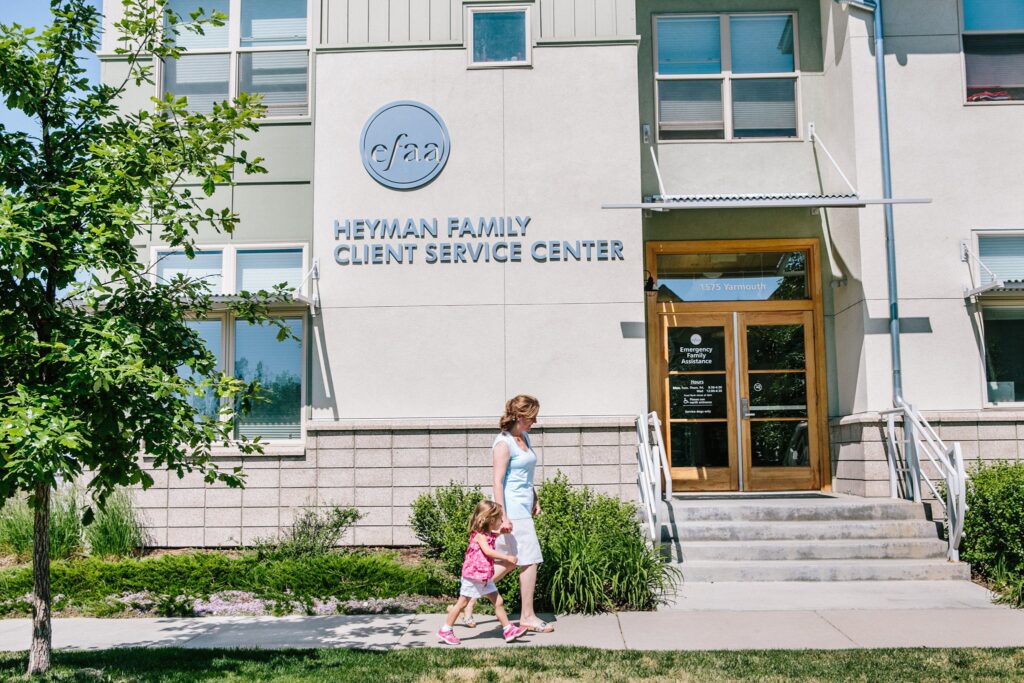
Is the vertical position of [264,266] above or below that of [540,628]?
above

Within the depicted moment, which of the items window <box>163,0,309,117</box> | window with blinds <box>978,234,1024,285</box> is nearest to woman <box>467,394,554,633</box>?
window <box>163,0,309,117</box>

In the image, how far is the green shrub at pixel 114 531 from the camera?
34.9 feet

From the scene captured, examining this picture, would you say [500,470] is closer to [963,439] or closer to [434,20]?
[963,439]

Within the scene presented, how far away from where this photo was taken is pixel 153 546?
1129 centimetres

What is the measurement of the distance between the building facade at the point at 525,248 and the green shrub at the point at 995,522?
1.63 m

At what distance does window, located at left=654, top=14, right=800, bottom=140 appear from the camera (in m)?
12.9

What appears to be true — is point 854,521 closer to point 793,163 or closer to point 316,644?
point 793,163

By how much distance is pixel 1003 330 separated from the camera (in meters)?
11.5

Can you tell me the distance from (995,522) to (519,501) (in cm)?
469

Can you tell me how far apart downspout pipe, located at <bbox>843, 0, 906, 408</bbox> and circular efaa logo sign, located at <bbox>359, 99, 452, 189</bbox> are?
17.1 feet

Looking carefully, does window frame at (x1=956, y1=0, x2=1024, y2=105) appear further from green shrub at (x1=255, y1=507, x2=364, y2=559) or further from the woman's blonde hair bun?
green shrub at (x1=255, y1=507, x2=364, y2=559)

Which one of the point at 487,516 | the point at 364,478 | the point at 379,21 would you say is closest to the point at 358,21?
the point at 379,21

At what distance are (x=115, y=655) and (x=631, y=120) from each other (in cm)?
810

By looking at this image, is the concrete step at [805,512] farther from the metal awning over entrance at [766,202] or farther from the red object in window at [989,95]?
the red object in window at [989,95]
